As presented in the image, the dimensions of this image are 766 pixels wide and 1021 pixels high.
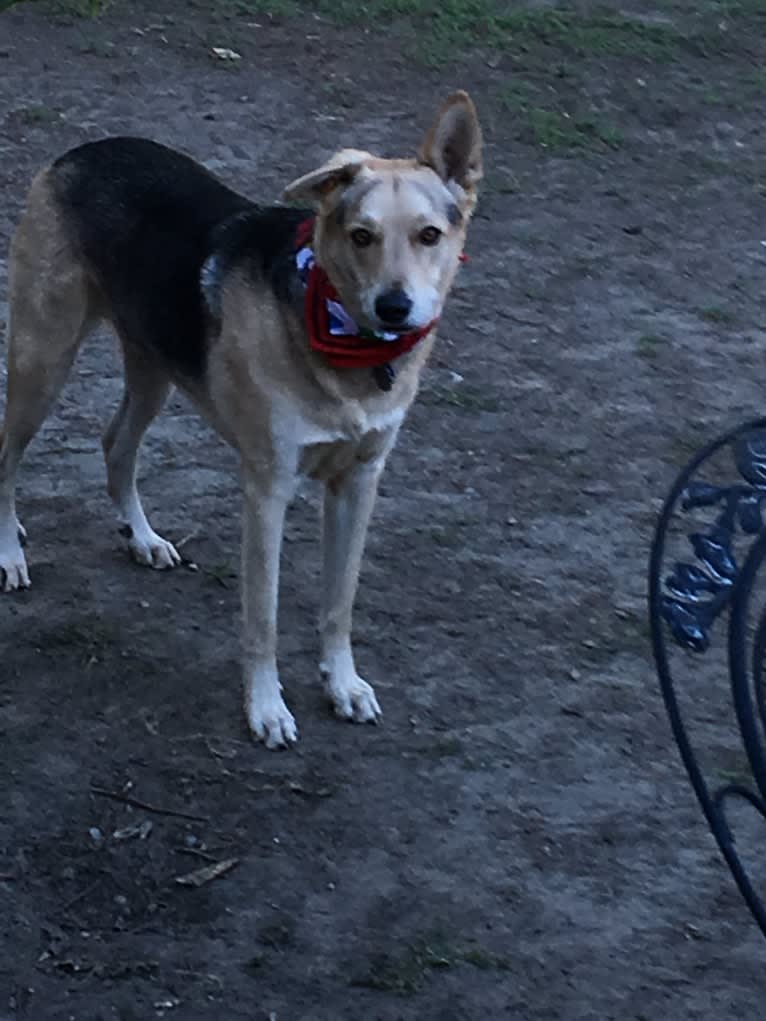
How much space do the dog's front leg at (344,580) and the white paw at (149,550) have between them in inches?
28.8

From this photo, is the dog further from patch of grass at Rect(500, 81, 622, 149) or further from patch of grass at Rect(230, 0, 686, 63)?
patch of grass at Rect(230, 0, 686, 63)

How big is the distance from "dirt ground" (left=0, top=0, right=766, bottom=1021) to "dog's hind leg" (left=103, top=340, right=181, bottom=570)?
80mm

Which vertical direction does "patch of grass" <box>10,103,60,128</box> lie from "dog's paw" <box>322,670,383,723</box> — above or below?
below

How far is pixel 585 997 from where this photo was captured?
3.54 metres

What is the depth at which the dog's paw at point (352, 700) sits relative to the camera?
14.5 ft

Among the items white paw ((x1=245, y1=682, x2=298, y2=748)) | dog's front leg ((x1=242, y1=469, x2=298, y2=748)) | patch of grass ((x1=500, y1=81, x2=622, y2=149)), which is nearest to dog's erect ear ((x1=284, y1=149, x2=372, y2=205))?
dog's front leg ((x1=242, y1=469, x2=298, y2=748))

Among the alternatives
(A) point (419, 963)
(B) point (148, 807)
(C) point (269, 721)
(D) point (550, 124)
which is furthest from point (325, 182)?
(D) point (550, 124)

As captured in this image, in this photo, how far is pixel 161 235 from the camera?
14.5 feet

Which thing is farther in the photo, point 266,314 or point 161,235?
point 161,235

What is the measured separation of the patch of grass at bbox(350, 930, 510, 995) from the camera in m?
3.51

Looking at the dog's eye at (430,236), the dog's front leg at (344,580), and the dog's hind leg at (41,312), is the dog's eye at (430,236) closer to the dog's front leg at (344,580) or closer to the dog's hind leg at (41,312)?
the dog's front leg at (344,580)

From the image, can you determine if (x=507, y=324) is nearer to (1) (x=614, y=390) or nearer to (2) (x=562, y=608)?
(1) (x=614, y=390)

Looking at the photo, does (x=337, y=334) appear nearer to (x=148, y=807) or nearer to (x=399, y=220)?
(x=399, y=220)

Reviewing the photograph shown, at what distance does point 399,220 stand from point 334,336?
1.05 feet
